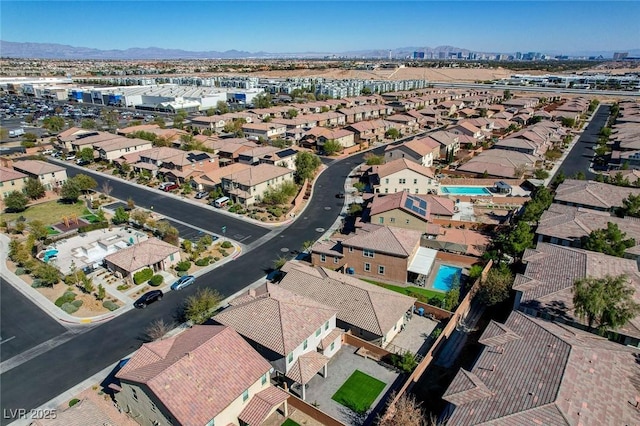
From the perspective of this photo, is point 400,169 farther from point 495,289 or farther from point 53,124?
point 53,124

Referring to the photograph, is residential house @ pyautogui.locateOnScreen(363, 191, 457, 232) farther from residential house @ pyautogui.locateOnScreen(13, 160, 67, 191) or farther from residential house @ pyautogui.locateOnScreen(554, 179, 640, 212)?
residential house @ pyautogui.locateOnScreen(13, 160, 67, 191)

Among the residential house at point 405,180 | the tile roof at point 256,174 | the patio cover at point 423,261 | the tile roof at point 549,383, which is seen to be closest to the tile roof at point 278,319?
the tile roof at point 549,383

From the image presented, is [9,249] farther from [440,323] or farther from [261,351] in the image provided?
[440,323]

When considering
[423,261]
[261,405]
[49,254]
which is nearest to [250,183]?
[49,254]

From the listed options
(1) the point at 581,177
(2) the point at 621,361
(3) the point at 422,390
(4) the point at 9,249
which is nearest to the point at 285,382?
(3) the point at 422,390

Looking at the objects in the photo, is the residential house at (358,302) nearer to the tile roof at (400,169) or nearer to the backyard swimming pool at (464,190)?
the tile roof at (400,169)

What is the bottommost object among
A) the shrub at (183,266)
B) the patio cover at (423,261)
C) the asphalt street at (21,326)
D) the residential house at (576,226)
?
the asphalt street at (21,326)

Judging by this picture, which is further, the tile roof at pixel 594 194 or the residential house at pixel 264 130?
the residential house at pixel 264 130
